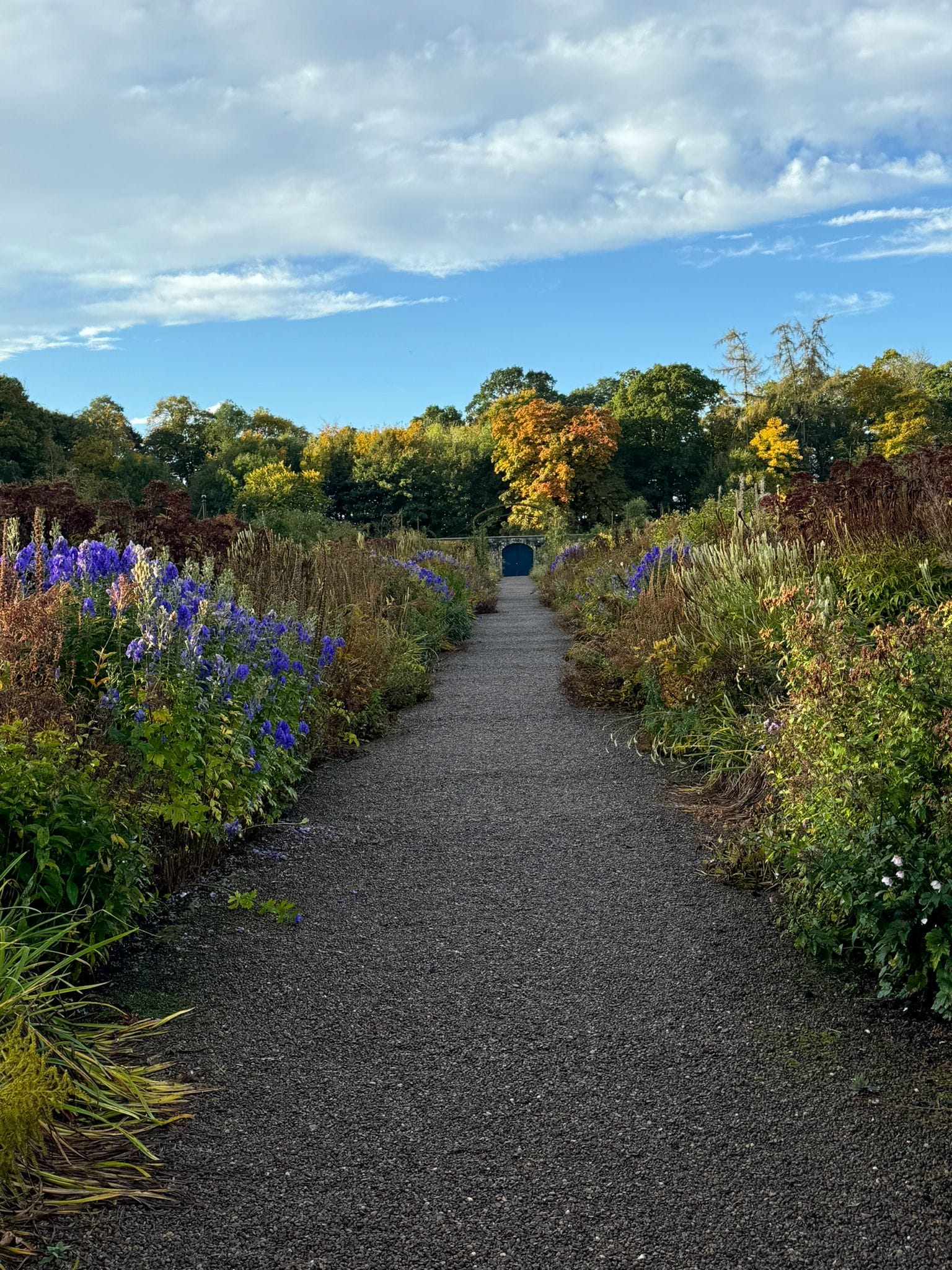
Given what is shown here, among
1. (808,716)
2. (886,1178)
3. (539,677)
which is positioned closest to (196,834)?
(808,716)

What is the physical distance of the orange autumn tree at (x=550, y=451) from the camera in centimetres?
3781

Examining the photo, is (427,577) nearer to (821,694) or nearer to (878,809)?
(821,694)

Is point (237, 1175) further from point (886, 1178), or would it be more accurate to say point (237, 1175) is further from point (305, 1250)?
point (886, 1178)

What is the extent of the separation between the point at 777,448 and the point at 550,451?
11.5 metres

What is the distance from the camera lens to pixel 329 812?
16.9 feet

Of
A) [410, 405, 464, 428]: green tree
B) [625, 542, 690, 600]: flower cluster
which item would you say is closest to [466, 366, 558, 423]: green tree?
[410, 405, 464, 428]: green tree

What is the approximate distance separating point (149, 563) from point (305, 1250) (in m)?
3.00

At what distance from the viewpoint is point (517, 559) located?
136ft

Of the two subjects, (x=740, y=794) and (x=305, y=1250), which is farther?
(x=740, y=794)

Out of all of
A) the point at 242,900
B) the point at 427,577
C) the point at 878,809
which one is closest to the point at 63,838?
the point at 242,900

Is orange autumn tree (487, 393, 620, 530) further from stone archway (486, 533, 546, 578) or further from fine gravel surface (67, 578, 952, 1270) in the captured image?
fine gravel surface (67, 578, 952, 1270)

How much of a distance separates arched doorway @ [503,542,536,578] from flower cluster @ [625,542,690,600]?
31.1m

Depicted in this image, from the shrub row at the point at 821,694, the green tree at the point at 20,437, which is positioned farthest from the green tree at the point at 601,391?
the shrub row at the point at 821,694

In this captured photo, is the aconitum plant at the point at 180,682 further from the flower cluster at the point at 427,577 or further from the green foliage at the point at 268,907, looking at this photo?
the flower cluster at the point at 427,577
